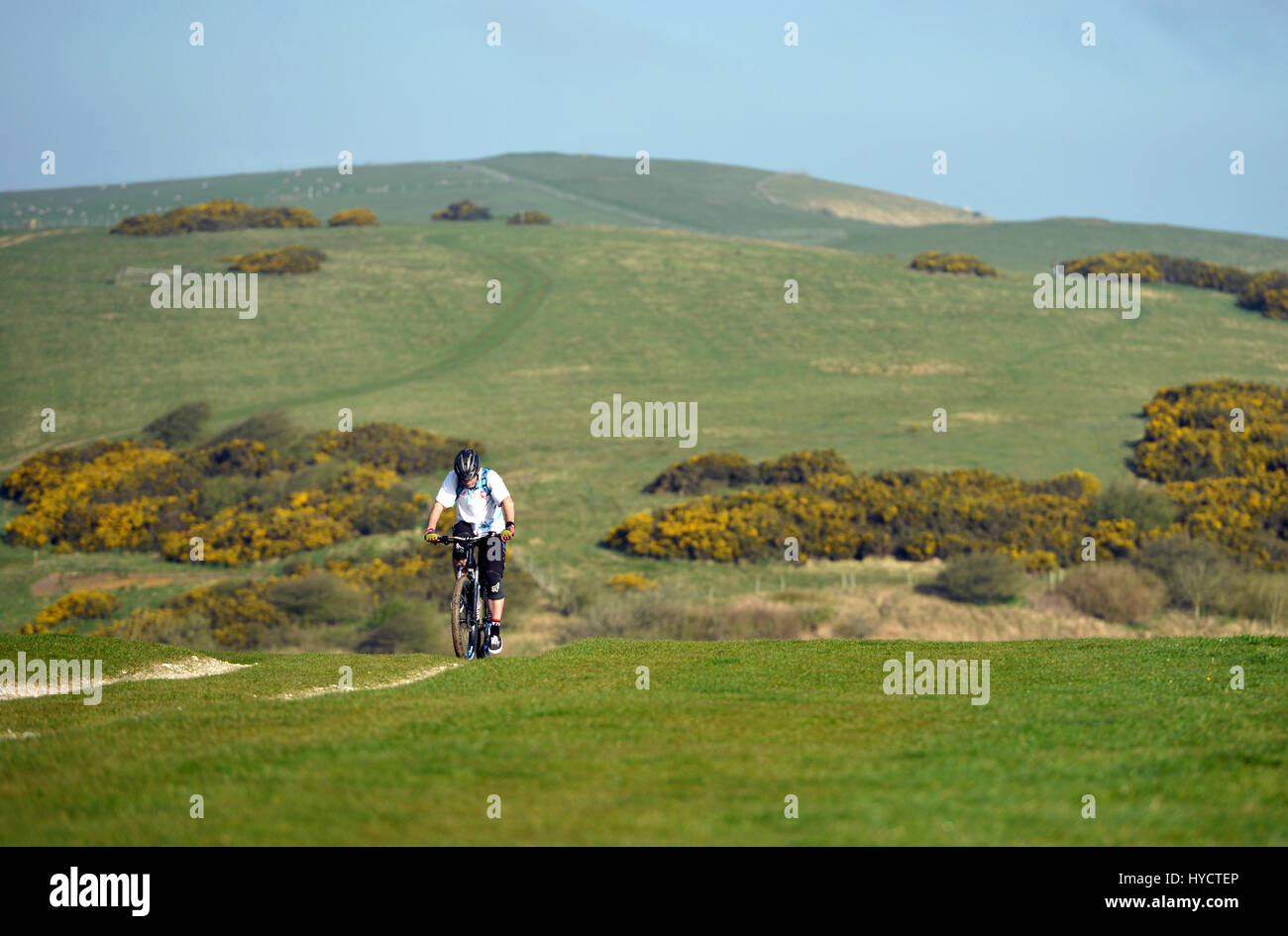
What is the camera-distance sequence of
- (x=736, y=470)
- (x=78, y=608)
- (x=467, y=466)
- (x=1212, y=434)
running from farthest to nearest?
(x=1212, y=434)
(x=736, y=470)
(x=78, y=608)
(x=467, y=466)

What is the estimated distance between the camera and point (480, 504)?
45.3ft

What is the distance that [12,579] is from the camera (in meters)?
37.3

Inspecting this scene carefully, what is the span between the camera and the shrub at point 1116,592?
98.1 feet

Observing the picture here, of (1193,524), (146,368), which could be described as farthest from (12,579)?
(1193,524)

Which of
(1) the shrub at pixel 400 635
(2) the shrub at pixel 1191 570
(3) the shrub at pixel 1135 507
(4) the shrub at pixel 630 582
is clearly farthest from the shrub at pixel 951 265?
(1) the shrub at pixel 400 635

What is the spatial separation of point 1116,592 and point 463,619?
2099 cm

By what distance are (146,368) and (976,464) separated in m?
40.3

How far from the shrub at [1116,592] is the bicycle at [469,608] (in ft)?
66.4

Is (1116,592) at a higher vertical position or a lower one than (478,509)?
lower

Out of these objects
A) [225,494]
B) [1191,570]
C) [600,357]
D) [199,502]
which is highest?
[600,357]

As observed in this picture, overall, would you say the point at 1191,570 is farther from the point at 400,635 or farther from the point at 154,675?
the point at 154,675

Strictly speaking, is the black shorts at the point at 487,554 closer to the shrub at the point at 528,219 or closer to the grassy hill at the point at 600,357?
the grassy hill at the point at 600,357

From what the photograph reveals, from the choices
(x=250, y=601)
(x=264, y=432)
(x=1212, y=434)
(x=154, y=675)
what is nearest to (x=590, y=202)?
(x=264, y=432)
